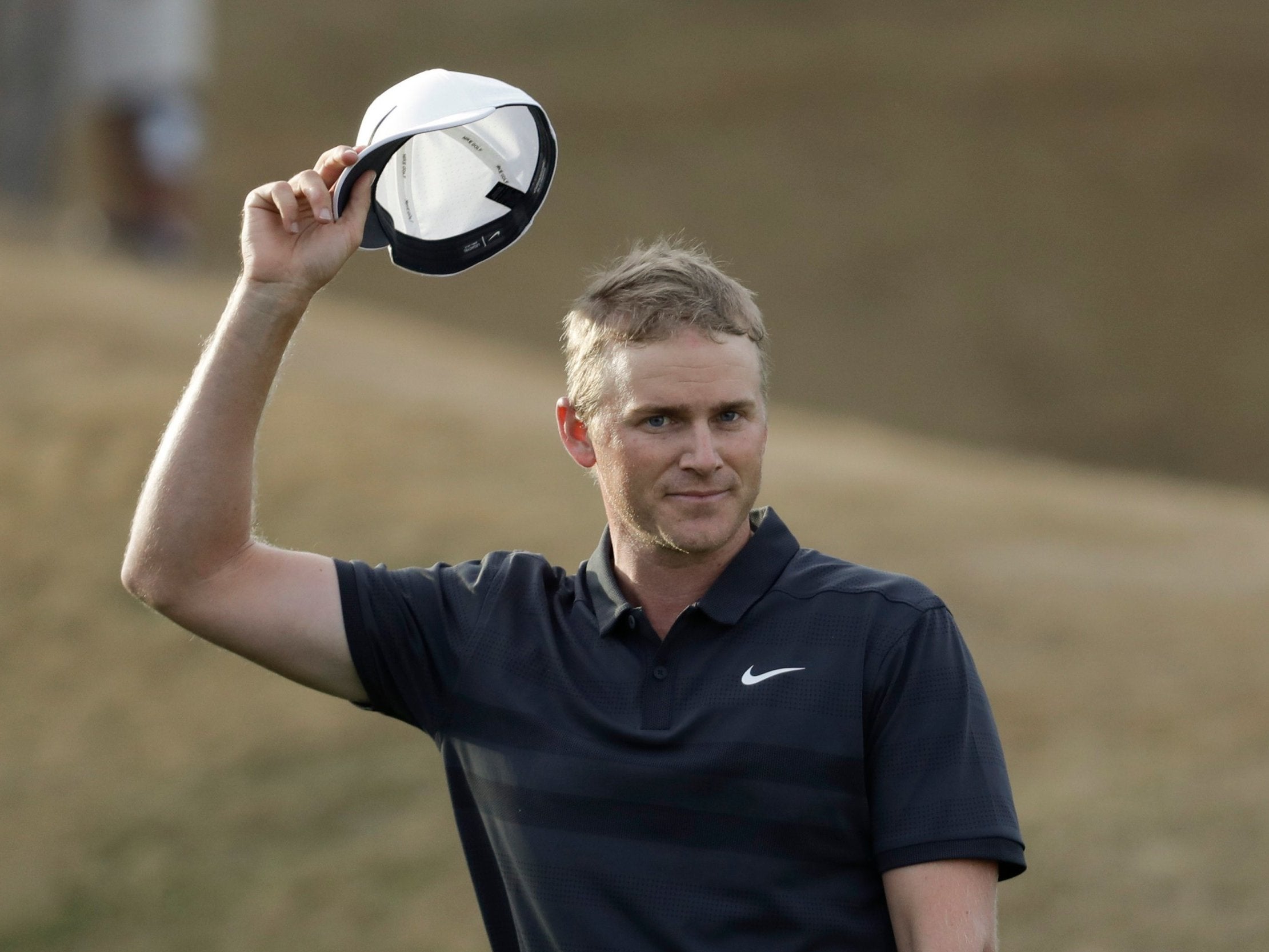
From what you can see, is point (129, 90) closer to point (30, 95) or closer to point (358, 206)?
point (30, 95)

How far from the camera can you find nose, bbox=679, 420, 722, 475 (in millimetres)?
2578

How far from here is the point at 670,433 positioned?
263cm

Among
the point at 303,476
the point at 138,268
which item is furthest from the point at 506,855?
the point at 138,268

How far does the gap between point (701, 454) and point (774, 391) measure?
1661cm

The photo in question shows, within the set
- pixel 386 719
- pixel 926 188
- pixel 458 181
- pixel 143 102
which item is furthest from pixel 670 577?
pixel 926 188

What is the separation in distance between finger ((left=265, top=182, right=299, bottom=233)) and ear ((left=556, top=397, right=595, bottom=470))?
534 mm

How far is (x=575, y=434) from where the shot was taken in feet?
9.53

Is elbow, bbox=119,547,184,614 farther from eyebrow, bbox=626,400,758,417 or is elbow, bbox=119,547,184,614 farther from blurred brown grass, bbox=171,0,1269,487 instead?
blurred brown grass, bbox=171,0,1269,487

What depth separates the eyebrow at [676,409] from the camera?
2621mm

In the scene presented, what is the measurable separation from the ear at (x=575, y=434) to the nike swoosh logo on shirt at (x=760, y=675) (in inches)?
20.0

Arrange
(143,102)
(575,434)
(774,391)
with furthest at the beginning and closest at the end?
(774,391) < (143,102) < (575,434)

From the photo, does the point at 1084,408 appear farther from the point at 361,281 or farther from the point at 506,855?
the point at 506,855

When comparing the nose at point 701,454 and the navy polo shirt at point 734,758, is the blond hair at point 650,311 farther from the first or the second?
the navy polo shirt at point 734,758

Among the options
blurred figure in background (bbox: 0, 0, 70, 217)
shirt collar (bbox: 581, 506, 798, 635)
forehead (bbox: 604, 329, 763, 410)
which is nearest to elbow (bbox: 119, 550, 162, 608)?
shirt collar (bbox: 581, 506, 798, 635)
